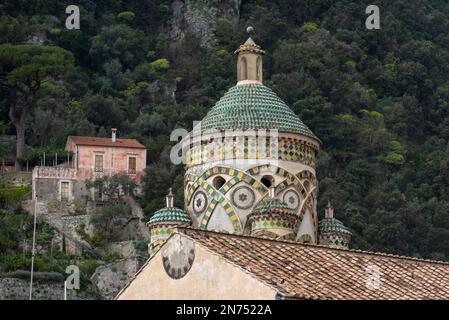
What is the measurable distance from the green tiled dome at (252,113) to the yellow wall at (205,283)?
42.1ft

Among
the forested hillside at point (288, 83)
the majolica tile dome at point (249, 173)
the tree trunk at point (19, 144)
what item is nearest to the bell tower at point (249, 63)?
the majolica tile dome at point (249, 173)

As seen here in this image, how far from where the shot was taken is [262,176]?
36781 mm

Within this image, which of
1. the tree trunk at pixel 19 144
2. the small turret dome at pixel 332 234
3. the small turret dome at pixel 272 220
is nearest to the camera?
the small turret dome at pixel 272 220

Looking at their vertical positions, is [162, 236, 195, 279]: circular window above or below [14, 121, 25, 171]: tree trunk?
below

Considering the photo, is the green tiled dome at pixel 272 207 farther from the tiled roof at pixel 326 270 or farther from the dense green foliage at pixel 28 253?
the dense green foliage at pixel 28 253

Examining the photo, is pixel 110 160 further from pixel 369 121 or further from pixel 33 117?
pixel 369 121

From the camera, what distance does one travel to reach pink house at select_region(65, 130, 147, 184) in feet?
275

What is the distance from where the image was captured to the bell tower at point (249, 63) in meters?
38.8

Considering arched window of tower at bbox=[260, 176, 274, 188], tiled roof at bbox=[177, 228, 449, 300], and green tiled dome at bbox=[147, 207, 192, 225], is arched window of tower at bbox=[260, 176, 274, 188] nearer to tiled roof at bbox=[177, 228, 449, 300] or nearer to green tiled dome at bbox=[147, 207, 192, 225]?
green tiled dome at bbox=[147, 207, 192, 225]

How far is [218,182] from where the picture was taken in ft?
121

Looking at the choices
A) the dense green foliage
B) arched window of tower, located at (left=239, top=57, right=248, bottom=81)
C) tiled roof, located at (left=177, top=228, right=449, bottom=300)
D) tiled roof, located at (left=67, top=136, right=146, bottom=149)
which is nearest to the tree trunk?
tiled roof, located at (left=67, top=136, right=146, bottom=149)

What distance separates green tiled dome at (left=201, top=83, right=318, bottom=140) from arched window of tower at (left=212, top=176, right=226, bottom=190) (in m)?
1.10

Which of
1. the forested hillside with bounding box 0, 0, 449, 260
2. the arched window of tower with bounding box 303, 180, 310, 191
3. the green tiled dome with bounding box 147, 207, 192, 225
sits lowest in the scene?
the green tiled dome with bounding box 147, 207, 192, 225

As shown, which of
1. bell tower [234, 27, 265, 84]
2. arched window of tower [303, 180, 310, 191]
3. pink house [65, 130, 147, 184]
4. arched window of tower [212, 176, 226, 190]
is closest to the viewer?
arched window of tower [212, 176, 226, 190]
